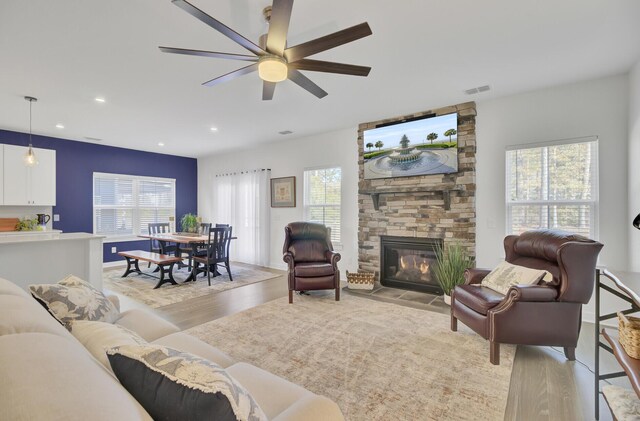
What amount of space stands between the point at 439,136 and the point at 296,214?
123 inches

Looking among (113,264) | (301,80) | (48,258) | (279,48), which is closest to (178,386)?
(279,48)

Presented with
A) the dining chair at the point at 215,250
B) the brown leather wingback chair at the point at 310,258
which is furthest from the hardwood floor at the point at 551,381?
the dining chair at the point at 215,250

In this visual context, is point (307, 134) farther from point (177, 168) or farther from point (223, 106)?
point (177, 168)

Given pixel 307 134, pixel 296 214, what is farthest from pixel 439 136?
pixel 296 214

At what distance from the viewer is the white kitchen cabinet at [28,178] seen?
202 inches

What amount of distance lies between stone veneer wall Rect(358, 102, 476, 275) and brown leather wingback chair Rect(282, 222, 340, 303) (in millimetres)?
910

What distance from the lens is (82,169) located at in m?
6.26

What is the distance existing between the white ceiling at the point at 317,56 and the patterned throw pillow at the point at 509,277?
6.72ft

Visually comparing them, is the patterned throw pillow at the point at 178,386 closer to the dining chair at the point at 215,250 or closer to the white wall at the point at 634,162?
the white wall at the point at 634,162

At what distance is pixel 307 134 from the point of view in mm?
5836

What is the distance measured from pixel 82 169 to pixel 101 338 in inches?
263

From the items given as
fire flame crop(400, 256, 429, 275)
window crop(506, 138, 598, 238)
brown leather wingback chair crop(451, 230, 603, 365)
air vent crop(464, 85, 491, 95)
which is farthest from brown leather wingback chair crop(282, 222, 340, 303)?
air vent crop(464, 85, 491, 95)

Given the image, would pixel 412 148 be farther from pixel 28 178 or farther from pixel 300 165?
pixel 28 178

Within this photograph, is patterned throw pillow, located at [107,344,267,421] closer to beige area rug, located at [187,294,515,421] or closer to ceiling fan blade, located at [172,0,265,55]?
beige area rug, located at [187,294,515,421]
